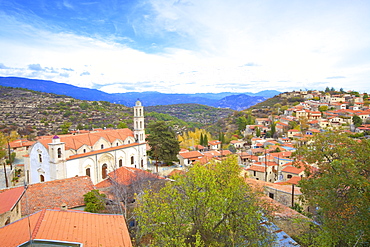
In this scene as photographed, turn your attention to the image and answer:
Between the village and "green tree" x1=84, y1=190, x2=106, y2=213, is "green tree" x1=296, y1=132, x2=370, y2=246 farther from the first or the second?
"green tree" x1=84, y1=190, x2=106, y2=213

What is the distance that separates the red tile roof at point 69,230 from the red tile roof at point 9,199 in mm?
3156

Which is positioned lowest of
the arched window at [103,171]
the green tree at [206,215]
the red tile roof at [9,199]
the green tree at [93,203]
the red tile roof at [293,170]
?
the red tile roof at [293,170]

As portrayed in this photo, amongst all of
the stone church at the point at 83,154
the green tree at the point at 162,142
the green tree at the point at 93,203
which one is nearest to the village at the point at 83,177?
the stone church at the point at 83,154

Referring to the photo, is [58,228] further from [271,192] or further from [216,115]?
[216,115]

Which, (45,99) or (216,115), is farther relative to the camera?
(216,115)

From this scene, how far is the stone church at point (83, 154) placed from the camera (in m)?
22.5

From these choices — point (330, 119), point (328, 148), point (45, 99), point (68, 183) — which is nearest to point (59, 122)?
point (45, 99)

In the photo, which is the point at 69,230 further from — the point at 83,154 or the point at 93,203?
the point at 83,154

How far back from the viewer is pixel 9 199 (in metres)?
Answer: 12.5

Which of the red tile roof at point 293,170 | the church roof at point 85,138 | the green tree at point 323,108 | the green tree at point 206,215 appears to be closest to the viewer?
the green tree at point 206,215

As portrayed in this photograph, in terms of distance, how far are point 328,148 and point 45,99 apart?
110148 millimetres

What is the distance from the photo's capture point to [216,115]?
156125 mm

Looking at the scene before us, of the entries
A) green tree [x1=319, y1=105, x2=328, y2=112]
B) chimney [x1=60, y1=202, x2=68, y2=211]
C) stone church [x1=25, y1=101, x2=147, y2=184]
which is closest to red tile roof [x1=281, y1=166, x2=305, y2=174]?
stone church [x1=25, y1=101, x2=147, y2=184]

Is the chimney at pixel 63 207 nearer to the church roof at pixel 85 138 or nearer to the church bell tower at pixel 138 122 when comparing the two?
the church roof at pixel 85 138
